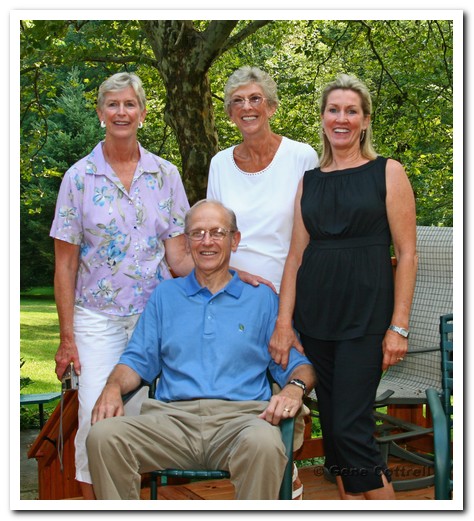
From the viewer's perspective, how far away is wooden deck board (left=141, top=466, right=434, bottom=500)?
3.69 metres

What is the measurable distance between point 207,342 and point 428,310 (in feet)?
5.47

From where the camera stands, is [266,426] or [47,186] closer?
[266,426]

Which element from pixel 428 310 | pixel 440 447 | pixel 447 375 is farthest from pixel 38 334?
pixel 440 447

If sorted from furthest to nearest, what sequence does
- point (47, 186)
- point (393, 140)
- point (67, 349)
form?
point (47, 186) → point (393, 140) → point (67, 349)

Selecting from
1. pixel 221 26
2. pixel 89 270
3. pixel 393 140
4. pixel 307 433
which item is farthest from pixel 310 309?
pixel 393 140

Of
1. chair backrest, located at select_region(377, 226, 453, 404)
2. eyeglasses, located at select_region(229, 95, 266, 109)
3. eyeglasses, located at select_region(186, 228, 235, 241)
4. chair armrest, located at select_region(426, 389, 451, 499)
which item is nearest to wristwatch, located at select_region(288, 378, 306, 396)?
chair armrest, located at select_region(426, 389, 451, 499)

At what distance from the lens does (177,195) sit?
3.11 m

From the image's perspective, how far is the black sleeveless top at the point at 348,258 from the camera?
8.68 feet

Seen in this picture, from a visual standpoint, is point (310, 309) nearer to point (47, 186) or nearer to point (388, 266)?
point (388, 266)

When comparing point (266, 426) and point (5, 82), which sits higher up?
point (5, 82)

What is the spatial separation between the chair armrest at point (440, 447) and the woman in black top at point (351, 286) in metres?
0.24

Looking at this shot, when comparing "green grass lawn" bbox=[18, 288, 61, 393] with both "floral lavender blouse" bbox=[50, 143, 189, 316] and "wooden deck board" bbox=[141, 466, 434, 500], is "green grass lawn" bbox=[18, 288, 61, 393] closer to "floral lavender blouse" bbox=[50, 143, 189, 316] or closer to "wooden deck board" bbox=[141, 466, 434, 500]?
"wooden deck board" bbox=[141, 466, 434, 500]

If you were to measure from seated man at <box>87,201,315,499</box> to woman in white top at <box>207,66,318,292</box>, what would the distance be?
0.15m
